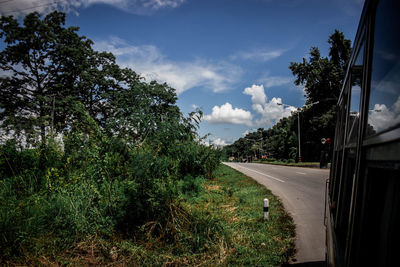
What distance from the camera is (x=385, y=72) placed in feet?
3.87

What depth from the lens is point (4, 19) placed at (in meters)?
20.5

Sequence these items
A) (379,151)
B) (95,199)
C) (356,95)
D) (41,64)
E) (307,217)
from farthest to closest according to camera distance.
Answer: (41,64) < (307,217) < (95,199) < (356,95) < (379,151)

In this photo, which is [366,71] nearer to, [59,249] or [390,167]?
[390,167]

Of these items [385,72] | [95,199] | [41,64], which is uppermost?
[41,64]

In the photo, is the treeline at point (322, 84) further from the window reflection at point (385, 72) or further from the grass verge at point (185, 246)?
the window reflection at point (385, 72)

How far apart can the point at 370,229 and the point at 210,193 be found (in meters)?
9.23

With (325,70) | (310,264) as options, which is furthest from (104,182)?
(325,70)

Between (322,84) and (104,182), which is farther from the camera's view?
(322,84)

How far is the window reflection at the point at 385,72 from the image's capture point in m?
1.04

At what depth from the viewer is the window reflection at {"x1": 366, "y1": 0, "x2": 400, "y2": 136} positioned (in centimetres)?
104

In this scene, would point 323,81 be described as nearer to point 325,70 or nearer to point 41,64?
point 325,70

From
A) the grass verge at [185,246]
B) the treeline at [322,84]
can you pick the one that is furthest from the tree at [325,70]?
the grass verge at [185,246]

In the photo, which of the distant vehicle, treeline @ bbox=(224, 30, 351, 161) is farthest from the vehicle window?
treeline @ bbox=(224, 30, 351, 161)

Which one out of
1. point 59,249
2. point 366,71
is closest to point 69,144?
point 59,249
